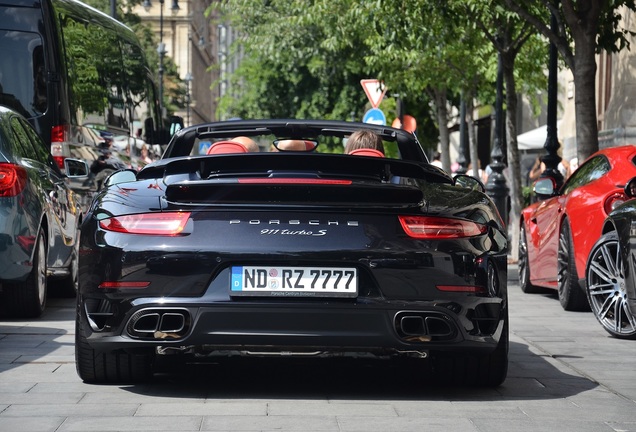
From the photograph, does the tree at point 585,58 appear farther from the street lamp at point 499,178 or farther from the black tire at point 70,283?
A: the black tire at point 70,283

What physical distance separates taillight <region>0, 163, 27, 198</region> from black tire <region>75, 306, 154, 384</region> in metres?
3.27

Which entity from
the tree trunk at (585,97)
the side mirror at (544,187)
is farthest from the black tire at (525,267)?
the tree trunk at (585,97)

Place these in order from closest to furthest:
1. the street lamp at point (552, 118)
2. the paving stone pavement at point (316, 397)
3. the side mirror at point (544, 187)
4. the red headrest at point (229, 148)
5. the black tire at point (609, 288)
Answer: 1. the paving stone pavement at point (316, 397)
2. the red headrest at point (229, 148)
3. the black tire at point (609, 288)
4. the side mirror at point (544, 187)
5. the street lamp at point (552, 118)

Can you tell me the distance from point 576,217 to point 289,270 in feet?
18.2

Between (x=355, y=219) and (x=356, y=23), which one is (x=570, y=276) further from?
(x=356, y=23)

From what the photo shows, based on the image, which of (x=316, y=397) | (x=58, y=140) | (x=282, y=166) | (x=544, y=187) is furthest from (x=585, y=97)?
(x=316, y=397)

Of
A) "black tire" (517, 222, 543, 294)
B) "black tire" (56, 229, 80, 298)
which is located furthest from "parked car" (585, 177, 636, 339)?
"black tire" (56, 229, 80, 298)

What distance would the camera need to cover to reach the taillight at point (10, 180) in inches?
388

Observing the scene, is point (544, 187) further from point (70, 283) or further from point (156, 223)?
point (156, 223)

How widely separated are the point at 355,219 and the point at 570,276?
218 inches

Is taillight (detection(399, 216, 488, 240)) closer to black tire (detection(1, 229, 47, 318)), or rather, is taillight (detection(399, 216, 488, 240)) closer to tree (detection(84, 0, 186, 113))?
black tire (detection(1, 229, 47, 318))

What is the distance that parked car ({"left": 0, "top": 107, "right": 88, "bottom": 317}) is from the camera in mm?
9859

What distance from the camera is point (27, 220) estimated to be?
1008cm

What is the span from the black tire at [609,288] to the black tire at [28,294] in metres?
3.89
